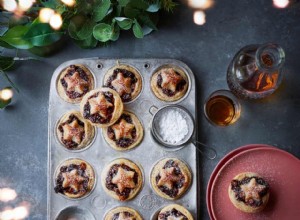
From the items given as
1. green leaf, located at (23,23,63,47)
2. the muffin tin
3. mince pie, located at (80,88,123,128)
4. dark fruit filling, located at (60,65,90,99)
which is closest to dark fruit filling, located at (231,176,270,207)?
the muffin tin

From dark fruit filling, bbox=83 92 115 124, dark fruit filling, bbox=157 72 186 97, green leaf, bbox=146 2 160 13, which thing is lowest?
dark fruit filling, bbox=83 92 115 124

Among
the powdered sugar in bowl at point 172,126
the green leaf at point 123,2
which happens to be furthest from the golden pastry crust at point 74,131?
the green leaf at point 123,2

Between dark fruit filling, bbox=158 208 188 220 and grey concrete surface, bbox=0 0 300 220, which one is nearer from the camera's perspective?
dark fruit filling, bbox=158 208 188 220

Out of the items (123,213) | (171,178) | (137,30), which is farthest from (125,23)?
(123,213)

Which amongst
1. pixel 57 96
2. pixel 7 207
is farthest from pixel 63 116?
pixel 7 207

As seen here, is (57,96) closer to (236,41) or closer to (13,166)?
(13,166)

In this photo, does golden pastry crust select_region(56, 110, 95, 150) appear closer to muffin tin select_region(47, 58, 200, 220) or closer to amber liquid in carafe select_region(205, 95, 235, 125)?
muffin tin select_region(47, 58, 200, 220)

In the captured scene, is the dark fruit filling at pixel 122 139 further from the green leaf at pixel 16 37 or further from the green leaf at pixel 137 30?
the green leaf at pixel 16 37
